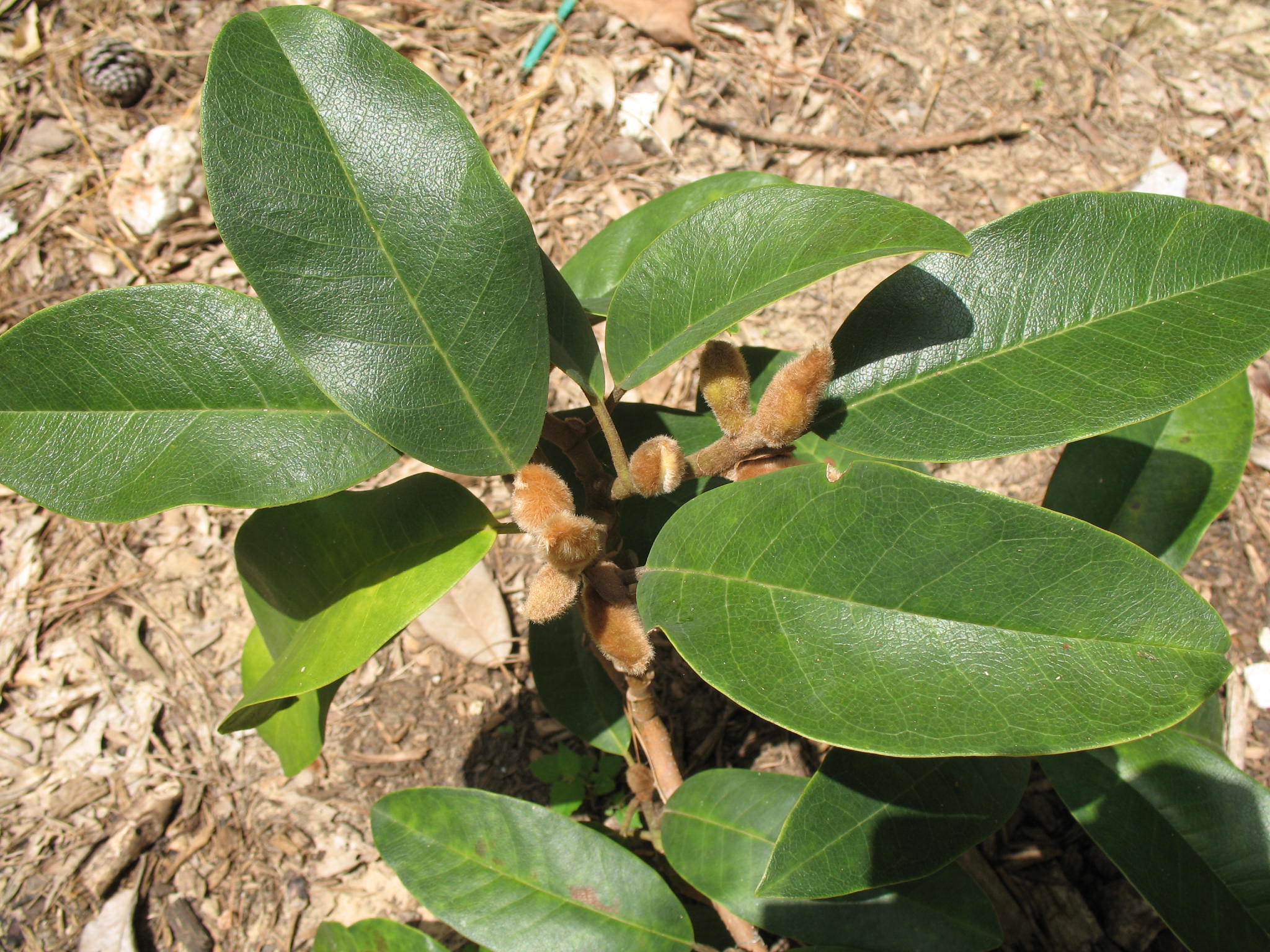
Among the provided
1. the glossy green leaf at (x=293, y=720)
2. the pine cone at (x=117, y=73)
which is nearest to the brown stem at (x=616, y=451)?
the glossy green leaf at (x=293, y=720)

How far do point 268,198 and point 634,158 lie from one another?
2.01 meters

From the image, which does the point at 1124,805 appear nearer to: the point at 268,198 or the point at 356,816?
the point at 268,198

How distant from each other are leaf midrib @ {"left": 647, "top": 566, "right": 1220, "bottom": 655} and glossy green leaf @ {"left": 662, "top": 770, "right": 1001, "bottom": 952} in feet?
1.90

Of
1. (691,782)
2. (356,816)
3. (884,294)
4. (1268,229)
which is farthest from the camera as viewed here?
(356,816)

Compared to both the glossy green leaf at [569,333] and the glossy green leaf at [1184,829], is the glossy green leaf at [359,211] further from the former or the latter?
the glossy green leaf at [1184,829]

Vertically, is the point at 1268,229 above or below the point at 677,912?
above

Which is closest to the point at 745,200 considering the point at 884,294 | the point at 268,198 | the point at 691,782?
the point at 884,294

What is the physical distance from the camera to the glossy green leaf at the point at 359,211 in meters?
0.73

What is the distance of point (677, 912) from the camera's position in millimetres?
1188

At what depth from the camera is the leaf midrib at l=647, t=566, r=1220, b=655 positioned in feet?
2.14

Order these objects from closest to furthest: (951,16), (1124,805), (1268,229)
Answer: (1268,229), (1124,805), (951,16)

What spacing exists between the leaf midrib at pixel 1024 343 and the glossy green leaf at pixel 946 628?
0.26m

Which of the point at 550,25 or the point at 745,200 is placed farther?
the point at 550,25

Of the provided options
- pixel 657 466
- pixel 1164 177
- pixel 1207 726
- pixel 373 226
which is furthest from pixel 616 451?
pixel 1164 177
